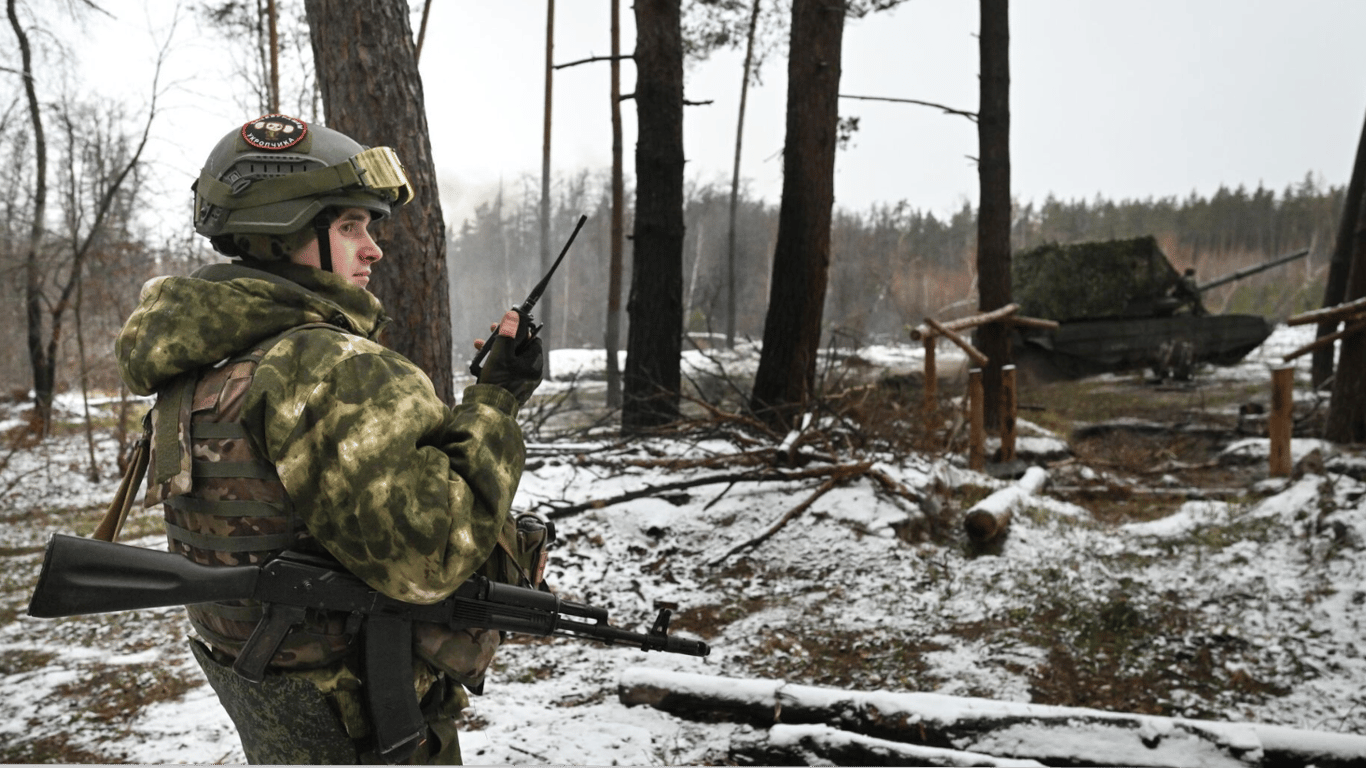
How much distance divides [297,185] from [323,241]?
0.13 meters

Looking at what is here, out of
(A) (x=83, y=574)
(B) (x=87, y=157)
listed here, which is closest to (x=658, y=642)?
(A) (x=83, y=574)

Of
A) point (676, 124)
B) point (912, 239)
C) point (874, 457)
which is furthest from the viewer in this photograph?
point (912, 239)

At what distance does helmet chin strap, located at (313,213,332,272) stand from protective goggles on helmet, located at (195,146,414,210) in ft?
0.19

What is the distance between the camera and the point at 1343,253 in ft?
37.7

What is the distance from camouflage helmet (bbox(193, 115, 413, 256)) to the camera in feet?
5.66

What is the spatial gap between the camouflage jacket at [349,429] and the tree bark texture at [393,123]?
196 centimetres

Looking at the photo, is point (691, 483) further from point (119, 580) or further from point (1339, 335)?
point (1339, 335)

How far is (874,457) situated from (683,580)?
6.11ft

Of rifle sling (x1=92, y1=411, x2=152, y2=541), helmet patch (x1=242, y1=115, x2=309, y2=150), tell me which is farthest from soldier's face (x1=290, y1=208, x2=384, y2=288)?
rifle sling (x1=92, y1=411, x2=152, y2=541)

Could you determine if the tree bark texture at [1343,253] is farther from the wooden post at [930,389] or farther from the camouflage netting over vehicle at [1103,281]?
the wooden post at [930,389]

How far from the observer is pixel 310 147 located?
1790mm

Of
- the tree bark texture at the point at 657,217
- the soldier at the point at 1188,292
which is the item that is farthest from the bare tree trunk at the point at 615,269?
the soldier at the point at 1188,292

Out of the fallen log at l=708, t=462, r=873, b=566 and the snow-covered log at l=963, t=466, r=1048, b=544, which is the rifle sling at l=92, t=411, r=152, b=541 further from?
the snow-covered log at l=963, t=466, r=1048, b=544

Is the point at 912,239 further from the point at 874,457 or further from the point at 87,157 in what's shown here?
the point at 874,457
